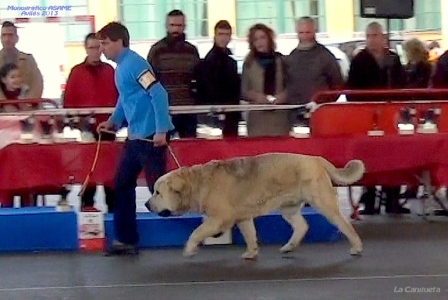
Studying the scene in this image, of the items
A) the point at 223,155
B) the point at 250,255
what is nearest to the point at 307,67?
the point at 223,155

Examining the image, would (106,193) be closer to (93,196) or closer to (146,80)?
(93,196)

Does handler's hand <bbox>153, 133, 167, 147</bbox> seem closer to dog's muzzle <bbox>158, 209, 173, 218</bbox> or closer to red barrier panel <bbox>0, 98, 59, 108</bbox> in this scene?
dog's muzzle <bbox>158, 209, 173, 218</bbox>

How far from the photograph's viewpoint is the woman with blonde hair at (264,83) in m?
10.1

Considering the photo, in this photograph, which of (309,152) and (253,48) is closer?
(309,152)

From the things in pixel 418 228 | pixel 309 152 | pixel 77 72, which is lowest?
pixel 418 228

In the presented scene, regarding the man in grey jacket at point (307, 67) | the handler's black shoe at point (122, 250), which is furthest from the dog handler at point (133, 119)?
the man in grey jacket at point (307, 67)

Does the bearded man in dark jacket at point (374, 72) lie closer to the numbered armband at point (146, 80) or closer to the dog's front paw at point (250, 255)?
the dog's front paw at point (250, 255)

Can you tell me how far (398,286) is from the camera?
23.6ft

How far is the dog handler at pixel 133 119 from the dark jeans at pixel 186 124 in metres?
1.72

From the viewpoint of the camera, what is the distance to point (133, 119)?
826 centimetres

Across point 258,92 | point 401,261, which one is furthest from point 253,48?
point 401,261

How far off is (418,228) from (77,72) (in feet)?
11.0

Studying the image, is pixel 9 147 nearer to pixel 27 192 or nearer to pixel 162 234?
pixel 27 192

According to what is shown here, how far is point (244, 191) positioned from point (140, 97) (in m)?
1.03
